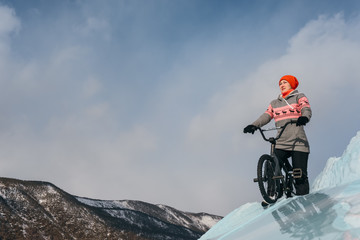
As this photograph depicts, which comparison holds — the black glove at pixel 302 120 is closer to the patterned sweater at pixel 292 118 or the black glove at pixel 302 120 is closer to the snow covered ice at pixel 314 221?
the patterned sweater at pixel 292 118

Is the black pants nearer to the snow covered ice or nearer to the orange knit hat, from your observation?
the snow covered ice

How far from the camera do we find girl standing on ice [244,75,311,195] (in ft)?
20.3

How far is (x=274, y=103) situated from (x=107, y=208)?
413 ft

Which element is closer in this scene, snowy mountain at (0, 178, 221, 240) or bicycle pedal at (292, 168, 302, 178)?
bicycle pedal at (292, 168, 302, 178)

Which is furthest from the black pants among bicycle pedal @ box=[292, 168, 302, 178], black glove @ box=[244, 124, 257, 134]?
black glove @ box=[244, 124, 257, 134]

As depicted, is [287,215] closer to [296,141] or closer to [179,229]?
[296,141]

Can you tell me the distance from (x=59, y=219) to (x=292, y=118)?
324 feet

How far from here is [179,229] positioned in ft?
433

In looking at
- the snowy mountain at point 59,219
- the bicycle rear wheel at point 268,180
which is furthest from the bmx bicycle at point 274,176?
the snowy mountain at point 59,219

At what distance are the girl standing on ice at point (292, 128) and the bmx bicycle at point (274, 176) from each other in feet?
0.47

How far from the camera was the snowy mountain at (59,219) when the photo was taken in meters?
86.8

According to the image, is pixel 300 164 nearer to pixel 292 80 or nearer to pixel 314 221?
pixel 292 80

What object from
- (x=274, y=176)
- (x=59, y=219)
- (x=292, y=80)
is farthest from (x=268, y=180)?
(x=59, y=219)

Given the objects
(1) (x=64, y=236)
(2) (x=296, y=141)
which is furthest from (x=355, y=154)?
(1) (x=64, y=236)
